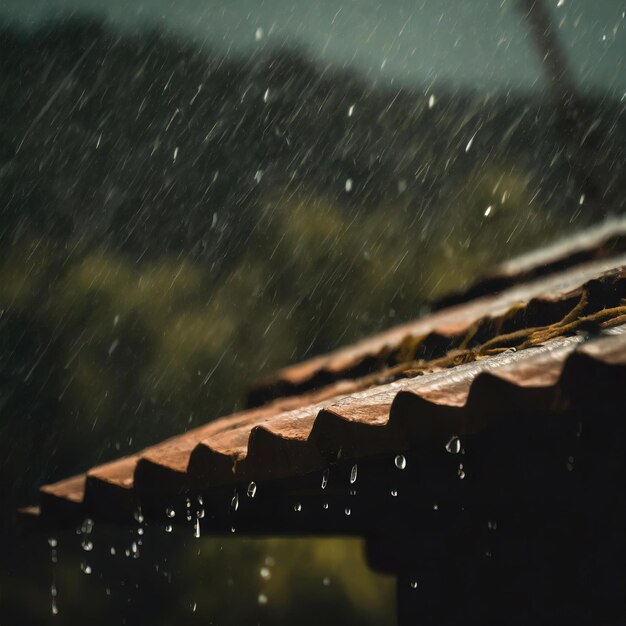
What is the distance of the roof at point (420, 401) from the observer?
159 centimetres

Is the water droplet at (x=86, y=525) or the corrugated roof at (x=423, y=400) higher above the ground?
the corrugated roof at (x=423, y=400)

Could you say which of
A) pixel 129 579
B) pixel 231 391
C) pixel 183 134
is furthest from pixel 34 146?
pixel 129 579

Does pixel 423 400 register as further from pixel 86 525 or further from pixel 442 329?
pixel 442 329

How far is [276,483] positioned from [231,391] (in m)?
18.6

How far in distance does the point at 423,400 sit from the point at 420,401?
1 cm

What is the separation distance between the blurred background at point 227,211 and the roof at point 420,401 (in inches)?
456

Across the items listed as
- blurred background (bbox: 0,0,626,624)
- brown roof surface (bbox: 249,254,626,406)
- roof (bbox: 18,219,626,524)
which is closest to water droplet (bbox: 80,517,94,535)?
roof (bbox: 18,219,626,524)

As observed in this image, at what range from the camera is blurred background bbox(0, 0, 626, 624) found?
16.1 metres

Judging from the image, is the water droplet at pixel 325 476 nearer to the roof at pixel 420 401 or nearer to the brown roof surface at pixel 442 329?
the roof at pixel 420 401

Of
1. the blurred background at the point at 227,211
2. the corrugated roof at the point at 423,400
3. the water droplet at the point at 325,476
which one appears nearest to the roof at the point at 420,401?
the corrugated roof at the point at 423,400

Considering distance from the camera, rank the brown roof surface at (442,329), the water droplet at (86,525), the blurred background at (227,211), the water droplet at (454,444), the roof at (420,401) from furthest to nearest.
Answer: the blurred background at (227,211) → the brown roof surface at (442,329) → the water droplet at (86,525) → the water droplet at (454,444) → the roof at (420,401)

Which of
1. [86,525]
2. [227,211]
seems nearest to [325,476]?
[86,525]

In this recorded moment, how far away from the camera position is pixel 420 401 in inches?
72.5

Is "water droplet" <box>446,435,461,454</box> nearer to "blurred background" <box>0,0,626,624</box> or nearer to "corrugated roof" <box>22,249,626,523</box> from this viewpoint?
"corrugated roof" <box>22,249,626,523</box>
